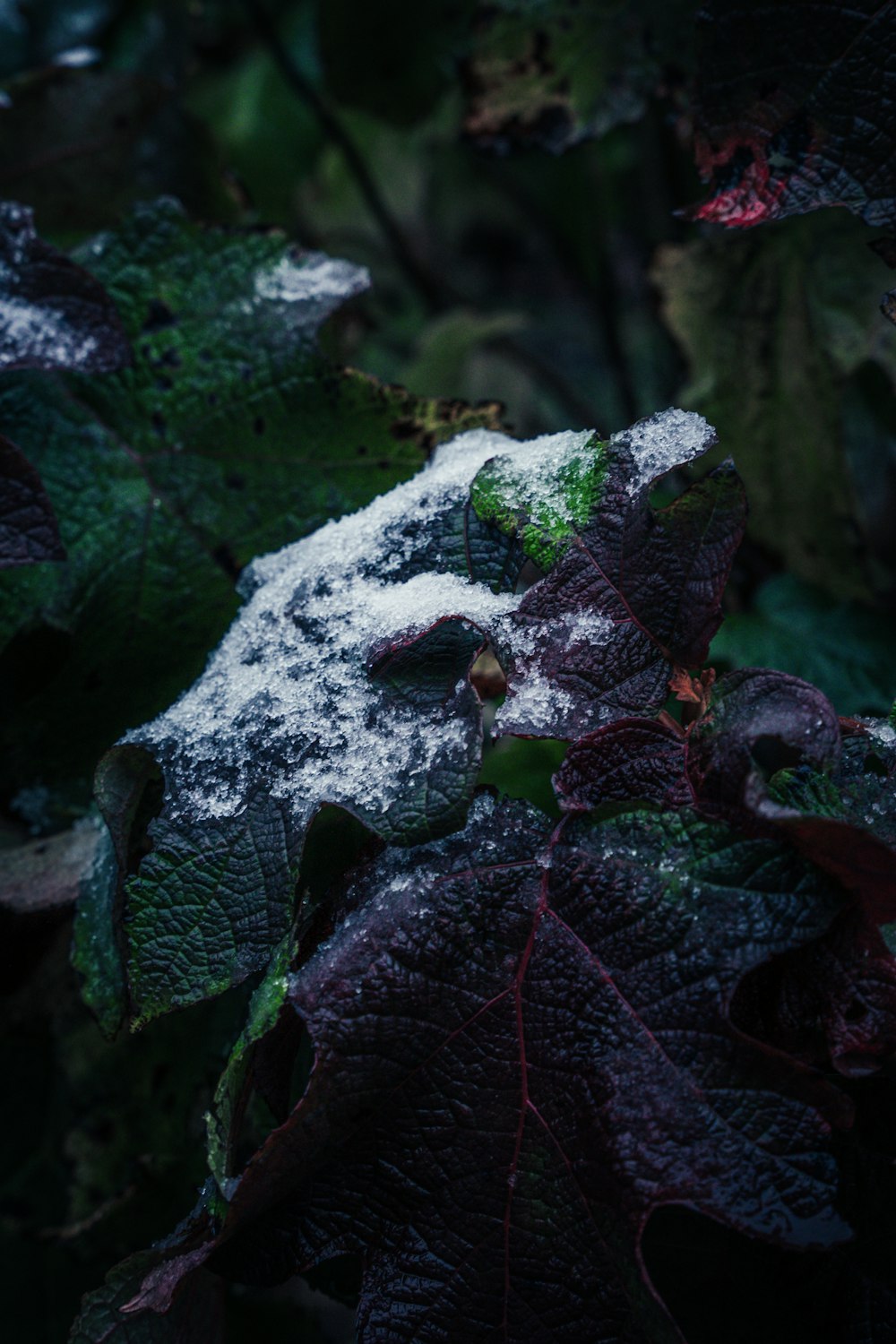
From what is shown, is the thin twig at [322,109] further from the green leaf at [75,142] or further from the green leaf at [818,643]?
the green leaf at [818,643]

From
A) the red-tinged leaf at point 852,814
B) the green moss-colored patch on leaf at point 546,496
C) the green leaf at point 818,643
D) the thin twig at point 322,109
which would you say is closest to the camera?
the red-tinged leaf at point 852,814

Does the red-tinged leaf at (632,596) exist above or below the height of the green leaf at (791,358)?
above

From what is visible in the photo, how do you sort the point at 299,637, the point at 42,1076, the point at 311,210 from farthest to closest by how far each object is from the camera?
the point at 311,210, the point at 42,1076, the point at 299,637

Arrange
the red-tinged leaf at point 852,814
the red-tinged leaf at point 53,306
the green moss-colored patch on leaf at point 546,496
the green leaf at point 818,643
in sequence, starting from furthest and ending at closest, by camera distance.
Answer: the green leaf at point 818,643
the red-tinged leaf at point 53,306
the green moss-colored patch on leaf at point 546,496
the red-tinged leaf at point 852,814

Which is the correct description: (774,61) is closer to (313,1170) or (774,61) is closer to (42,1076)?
(313,1170)

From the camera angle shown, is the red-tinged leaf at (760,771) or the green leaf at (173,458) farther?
the green leaf at (173,458)

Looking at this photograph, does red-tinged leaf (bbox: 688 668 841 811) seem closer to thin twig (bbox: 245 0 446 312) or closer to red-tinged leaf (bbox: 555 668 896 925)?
red-tinged leaf (bbox: 555 668 896 925)

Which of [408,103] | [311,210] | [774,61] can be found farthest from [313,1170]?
[311,210]

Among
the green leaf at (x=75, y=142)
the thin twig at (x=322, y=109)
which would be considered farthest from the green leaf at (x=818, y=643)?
the thin twig at (x=322, y=109)

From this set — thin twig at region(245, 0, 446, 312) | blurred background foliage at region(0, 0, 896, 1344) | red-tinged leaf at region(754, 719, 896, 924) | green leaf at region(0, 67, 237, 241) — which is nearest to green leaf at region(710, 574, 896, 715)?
Answer: blurred background foliage at region(0, 0, 896, 1344)
